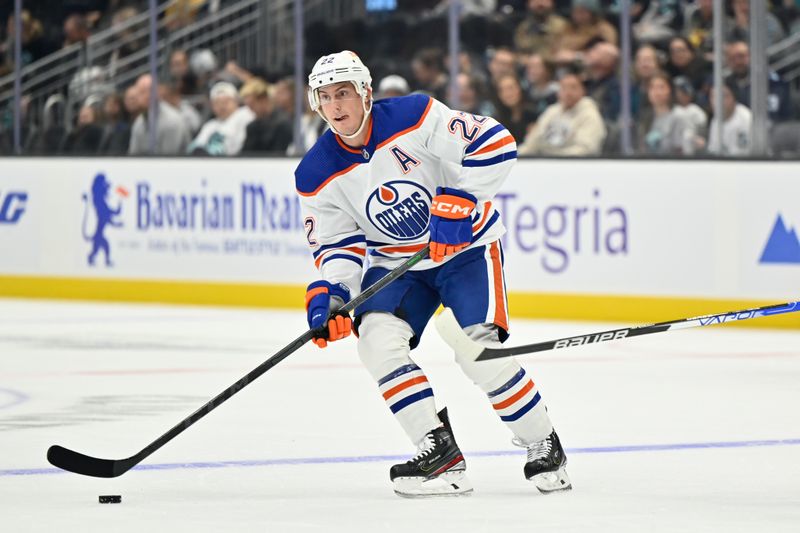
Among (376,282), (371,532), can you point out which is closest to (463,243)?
(376,282)

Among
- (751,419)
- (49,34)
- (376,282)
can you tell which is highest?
(49,34)

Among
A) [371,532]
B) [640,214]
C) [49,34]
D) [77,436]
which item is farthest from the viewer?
[49,34]

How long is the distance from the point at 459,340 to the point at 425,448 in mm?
285

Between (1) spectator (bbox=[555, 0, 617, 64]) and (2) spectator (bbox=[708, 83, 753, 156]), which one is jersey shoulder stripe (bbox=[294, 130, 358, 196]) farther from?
(1) spectator (bbox=[555, 0, 617, 64])

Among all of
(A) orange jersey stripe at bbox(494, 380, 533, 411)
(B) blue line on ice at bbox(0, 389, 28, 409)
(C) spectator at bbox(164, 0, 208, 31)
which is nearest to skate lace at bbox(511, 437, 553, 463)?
(A) orange jersey stripe at bbox(494, 380, 533, 411)

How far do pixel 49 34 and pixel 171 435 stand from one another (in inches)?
275

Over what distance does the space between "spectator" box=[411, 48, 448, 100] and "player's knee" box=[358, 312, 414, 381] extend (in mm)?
5296

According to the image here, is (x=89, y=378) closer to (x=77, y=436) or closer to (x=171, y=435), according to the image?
(x=77, y=436)

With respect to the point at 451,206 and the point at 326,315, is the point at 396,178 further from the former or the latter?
the point at 326,315

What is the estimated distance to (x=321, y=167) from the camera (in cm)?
421

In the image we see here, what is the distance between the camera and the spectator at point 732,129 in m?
8.45

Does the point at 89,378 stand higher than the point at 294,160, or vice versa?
the point at 294,160

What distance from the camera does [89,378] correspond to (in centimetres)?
661

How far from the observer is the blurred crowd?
8516mm
